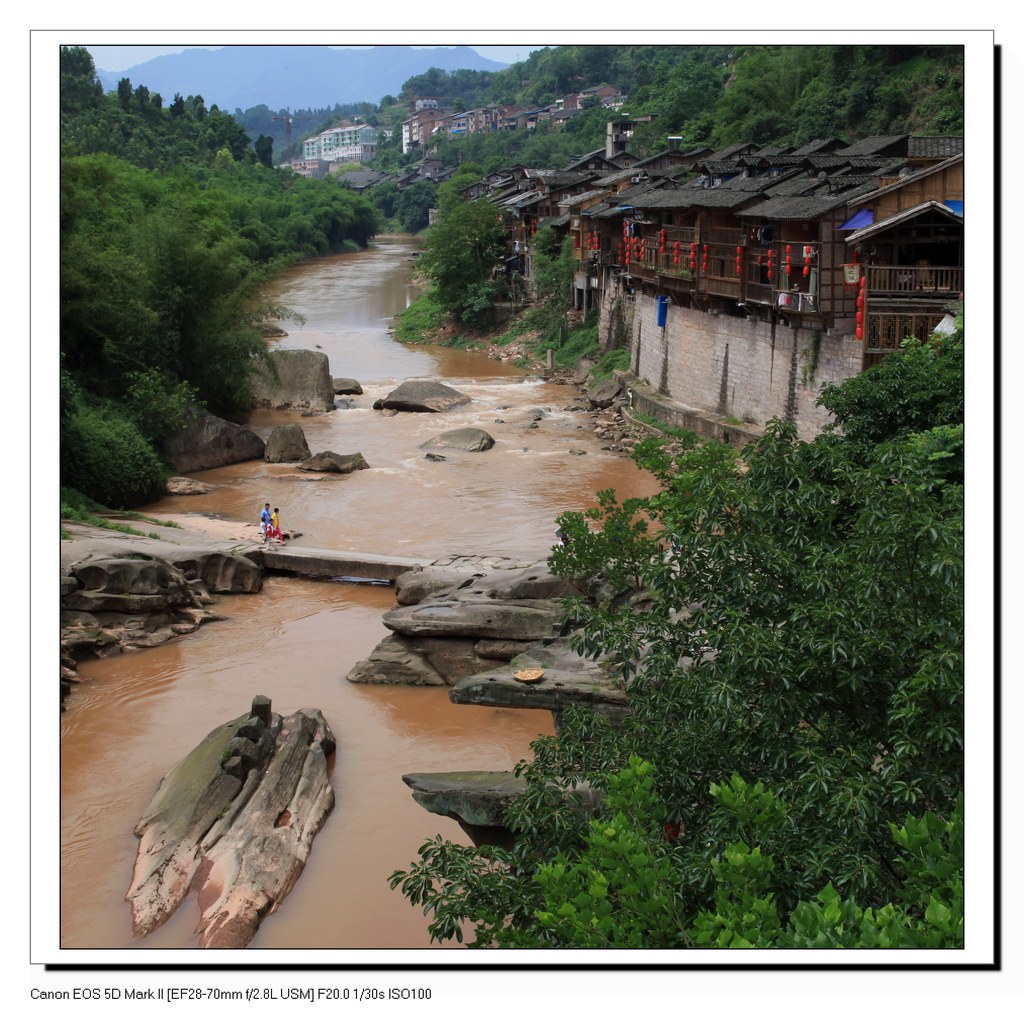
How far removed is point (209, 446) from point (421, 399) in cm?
959

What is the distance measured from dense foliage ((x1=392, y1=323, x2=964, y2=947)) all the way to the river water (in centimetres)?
192

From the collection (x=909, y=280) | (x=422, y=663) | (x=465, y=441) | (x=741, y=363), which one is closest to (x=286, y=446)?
(x=465, y=441)

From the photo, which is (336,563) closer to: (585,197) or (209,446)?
(209,446)

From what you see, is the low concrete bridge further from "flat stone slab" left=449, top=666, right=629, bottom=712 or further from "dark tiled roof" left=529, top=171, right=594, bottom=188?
"dark tiled roof" left=529, top=171, right=594, bottom=188

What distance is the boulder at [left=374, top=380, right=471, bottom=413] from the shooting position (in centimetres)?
3888

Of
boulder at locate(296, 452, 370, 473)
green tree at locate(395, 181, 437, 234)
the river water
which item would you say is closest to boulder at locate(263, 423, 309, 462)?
the river water

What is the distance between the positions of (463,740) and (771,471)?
8018mm

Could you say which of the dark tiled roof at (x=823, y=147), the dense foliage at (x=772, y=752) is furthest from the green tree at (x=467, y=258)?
the dense foliage at (x=772, y=752)

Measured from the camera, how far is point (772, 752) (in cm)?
727

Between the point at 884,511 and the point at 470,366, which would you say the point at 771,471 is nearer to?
the point at 884,511

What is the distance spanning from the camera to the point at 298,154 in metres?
156

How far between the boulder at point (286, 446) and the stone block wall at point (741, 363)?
35.9 ft

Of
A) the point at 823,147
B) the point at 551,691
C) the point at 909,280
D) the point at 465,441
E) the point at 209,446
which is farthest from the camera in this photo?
the point at 823,147

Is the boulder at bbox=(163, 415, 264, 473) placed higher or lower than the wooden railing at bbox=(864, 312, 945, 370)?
lower
